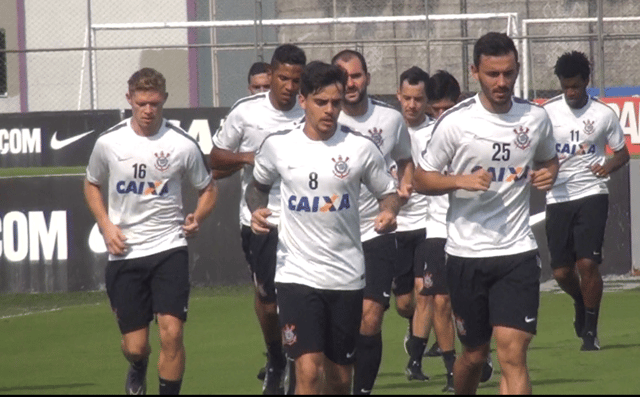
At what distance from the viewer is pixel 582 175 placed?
40.2 feet

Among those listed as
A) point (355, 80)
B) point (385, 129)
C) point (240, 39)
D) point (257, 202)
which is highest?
point (240, 39)

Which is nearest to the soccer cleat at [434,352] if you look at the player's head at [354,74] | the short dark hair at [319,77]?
the player's head at [354,74]

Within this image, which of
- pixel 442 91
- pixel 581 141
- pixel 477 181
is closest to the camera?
pixel 477 181

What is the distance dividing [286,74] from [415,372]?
8.11 ft

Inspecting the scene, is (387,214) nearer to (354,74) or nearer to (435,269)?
(354,74)

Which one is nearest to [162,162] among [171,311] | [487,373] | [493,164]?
[171,311]

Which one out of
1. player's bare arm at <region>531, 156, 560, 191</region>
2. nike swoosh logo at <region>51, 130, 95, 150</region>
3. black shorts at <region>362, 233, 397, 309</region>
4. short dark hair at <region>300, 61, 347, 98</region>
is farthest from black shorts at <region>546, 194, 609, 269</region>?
nike swoosh logo at <region>51, 130, 95, 150</region>

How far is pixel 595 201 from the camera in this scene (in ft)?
40.3

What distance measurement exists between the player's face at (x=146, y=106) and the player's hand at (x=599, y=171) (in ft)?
14.1

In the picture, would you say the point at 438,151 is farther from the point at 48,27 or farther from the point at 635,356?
the point at 48,27

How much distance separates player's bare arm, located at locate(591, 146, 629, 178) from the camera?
11.9 metres

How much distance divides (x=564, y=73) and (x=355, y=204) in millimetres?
4745

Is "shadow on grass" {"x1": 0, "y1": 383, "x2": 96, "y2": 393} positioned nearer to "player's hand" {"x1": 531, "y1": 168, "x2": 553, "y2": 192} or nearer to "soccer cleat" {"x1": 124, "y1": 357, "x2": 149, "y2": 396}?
"soccer cleat" {"x1": 124, "y1": 357, "x2": 149, "y2": 396}

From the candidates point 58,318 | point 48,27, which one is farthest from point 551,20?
point 58,318
